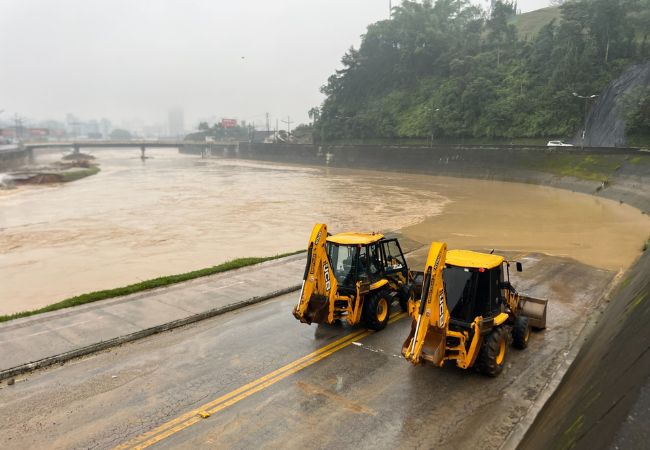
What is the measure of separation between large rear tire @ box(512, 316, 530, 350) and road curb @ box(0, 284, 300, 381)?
22.0 feet

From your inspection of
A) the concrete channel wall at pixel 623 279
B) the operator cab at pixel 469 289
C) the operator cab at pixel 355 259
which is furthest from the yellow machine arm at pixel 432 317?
the operator cab at pixel 355 259

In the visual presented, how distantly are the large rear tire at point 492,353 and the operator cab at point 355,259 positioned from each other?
3.05 metres

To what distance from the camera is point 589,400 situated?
5.16 meters

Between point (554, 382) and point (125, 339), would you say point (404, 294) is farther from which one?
point (125, 339)

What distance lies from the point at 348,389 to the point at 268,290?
20.3ft

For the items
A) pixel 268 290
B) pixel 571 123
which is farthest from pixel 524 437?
pixel 571 123

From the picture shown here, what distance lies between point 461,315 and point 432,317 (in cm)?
74

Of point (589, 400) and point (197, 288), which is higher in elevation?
point (589, 400)

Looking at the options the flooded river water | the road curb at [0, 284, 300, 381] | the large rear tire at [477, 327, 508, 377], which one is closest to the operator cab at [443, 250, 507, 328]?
the large rear tire at [477, 327, 508, 377]

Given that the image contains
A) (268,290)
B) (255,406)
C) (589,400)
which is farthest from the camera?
(268,290)

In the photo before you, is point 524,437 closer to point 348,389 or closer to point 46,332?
point 348,389

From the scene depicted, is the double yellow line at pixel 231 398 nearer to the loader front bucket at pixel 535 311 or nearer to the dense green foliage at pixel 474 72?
the loader front bucket at pixel 535 311

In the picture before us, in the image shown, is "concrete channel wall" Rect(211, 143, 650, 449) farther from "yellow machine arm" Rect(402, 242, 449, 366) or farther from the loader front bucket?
"yellow machine arm" Rect(402, 242, 449, 366)

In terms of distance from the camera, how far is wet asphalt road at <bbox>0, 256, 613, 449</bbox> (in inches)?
265
